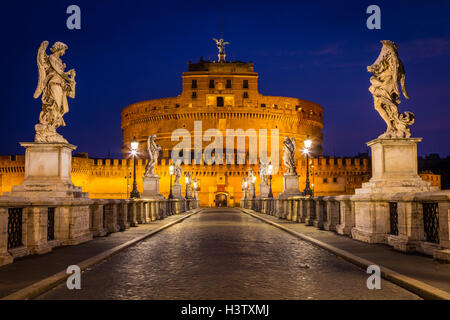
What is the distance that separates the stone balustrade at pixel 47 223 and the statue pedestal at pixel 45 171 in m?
0.43

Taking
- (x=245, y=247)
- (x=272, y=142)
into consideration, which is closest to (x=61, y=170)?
(x=245, y=247)

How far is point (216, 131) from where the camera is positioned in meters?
86.3

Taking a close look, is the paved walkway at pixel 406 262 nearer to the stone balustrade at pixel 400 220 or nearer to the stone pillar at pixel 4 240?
the stone balustrade at pixel 400 220

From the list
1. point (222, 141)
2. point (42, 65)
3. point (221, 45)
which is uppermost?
point (221, 45)

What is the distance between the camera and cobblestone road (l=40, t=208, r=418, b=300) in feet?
18.0

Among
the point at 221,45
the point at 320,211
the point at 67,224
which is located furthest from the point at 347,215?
the point at 221,45

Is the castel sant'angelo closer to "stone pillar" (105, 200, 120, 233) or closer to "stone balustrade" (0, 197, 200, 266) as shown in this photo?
"stone pillar" (105, 200, 120, 233)

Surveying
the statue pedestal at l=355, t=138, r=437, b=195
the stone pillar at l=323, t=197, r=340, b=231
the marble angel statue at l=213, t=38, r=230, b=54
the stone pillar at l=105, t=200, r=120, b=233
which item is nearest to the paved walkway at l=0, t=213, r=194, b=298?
the stone pillar at l=105, t=200, r=120, b=233

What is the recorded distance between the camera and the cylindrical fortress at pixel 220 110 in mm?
86875

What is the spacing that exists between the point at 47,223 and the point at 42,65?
12.2 ft

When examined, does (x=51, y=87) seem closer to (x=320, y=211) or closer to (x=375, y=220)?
(x=375, y=220)

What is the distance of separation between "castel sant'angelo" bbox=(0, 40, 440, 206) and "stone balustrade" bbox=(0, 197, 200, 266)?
5945cm

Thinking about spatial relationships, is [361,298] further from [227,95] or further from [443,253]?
[227,95]

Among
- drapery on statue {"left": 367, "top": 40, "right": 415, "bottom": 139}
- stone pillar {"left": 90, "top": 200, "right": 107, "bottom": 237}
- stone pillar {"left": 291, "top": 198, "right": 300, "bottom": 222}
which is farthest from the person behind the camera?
stone pillar {"left": 291, "top": 198, "right": 300, "bottom": 222}
